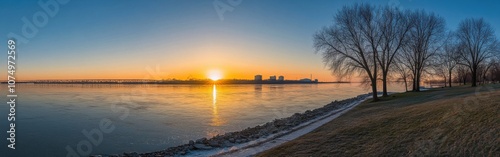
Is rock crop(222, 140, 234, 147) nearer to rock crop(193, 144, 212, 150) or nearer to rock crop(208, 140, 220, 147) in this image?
rock crop(208, 140, 220, 147)

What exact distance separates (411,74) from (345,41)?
20814 mm

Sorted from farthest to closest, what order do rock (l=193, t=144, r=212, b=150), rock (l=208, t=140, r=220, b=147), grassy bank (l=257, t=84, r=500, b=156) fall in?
rock (l=208, t=140, r=220, b=147)
rock (l=193, t=144, r=212, b=150)
grassy bank (l=257, t=84, r=500, b=156)

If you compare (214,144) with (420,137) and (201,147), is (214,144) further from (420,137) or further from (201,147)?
(420,137)

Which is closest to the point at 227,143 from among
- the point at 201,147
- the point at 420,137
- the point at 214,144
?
the point at 214,144

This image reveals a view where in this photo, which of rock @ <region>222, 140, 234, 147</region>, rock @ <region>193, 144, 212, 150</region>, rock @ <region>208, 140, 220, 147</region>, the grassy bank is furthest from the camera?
rock @ <region>222, 140, 234, 147</region>

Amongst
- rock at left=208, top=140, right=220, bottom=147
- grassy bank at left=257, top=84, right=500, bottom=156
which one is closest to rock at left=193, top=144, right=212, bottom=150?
rock at left=208, top=140, right=220, bottom=147

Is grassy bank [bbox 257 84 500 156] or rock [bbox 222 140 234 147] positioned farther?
rock [bbox 222 140 234 147]

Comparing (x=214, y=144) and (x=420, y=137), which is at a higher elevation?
(x=420, y=137)

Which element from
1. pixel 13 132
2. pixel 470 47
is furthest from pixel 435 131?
pixel 470 47

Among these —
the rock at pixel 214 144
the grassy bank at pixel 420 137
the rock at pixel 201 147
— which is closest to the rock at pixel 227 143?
the rock at pixel 214 144

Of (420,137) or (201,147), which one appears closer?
(420,137)

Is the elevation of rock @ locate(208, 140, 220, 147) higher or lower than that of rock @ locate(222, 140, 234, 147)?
higher

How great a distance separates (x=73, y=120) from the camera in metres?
23.7

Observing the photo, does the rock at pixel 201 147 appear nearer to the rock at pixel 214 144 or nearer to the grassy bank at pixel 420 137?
the rock at pixel 214 144
